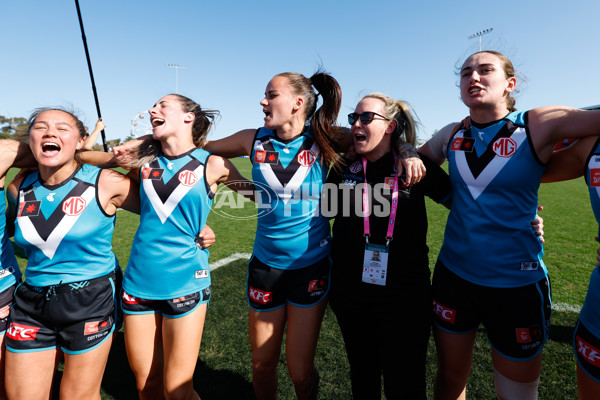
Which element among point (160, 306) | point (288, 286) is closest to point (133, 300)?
point (160, 306)

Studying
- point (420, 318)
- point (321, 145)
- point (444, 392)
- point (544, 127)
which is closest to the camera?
point (544, 127)

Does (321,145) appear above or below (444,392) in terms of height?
above

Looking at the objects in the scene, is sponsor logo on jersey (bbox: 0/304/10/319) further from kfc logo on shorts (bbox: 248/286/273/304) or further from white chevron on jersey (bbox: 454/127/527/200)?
white chevron on jersey (bbox: 454/127/527/200)

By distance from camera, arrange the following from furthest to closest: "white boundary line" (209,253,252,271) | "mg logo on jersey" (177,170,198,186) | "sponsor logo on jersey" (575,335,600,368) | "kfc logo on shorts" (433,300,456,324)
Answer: "white boundary line" (209,253,252,271) → "mg logo on jersey" (177,170,198,186) → "kfc logo on shorts" (433,300,456,324) → "sponsor logo on jersey" (575,335,600,368)

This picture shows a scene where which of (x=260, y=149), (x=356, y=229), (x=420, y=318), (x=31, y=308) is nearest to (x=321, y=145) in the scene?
(x=260, y=149)

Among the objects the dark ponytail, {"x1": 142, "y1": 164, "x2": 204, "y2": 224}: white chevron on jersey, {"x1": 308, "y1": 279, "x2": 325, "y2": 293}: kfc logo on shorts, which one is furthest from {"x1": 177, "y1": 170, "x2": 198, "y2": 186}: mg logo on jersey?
{"x1": 308, "y1": 279, "x2": 325, "y2": 293}: kfc logo on shorts

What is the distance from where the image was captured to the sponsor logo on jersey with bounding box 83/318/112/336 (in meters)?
2.19

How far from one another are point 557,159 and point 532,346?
120cm

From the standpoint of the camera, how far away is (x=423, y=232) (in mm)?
2377

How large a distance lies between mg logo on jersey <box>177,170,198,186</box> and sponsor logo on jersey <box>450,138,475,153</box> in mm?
1873

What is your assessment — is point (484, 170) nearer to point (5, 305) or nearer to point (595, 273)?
point (595, 273)

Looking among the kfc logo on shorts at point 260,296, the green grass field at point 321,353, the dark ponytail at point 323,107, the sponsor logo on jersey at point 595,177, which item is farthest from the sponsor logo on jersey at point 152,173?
the sponsor logo on jersey at point 595,177

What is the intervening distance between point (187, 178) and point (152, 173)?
27cm

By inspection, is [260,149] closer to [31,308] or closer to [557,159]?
[31,308]
